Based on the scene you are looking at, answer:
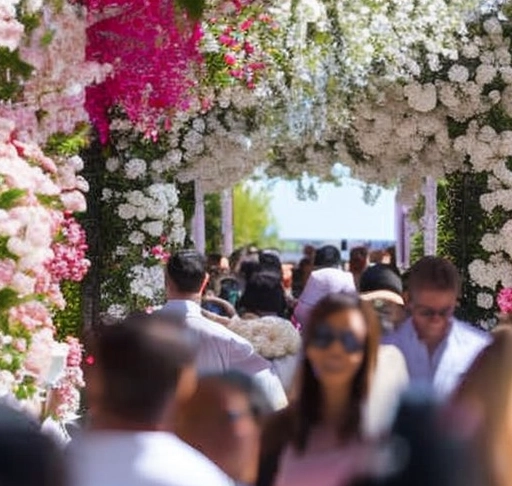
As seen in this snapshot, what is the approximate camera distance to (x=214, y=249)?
28438mm

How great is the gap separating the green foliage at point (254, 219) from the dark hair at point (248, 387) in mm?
52518

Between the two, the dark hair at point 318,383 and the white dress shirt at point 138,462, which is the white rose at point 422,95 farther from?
the white dress shirt at point 138,462

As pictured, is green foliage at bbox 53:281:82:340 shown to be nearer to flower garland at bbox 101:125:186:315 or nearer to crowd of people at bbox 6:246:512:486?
flower garland at bbox 101:125:186:315

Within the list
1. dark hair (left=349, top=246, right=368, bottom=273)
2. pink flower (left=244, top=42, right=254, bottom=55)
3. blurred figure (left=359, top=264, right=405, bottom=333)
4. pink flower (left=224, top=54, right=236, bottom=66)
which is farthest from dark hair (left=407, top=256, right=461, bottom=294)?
dark hair (left=349, top=246, right=368, bottom=273)

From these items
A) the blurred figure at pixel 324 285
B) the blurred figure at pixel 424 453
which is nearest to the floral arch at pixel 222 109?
the blurred figure at pixel 324 285

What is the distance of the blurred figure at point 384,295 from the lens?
6.66 meters

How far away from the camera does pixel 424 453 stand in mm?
2861

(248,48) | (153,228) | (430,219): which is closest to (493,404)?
(248,48)

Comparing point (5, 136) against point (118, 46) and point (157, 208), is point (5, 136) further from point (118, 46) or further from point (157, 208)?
point (157, 208)

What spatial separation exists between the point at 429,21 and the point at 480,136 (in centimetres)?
126

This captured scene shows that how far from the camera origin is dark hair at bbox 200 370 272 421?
412 cm

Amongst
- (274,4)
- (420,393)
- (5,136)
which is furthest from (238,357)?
(274,4)

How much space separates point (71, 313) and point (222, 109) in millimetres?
2740

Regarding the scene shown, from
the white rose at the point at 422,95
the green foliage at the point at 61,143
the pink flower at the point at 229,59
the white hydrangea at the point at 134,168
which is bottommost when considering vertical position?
the white hydrangea at the point at 134,168
